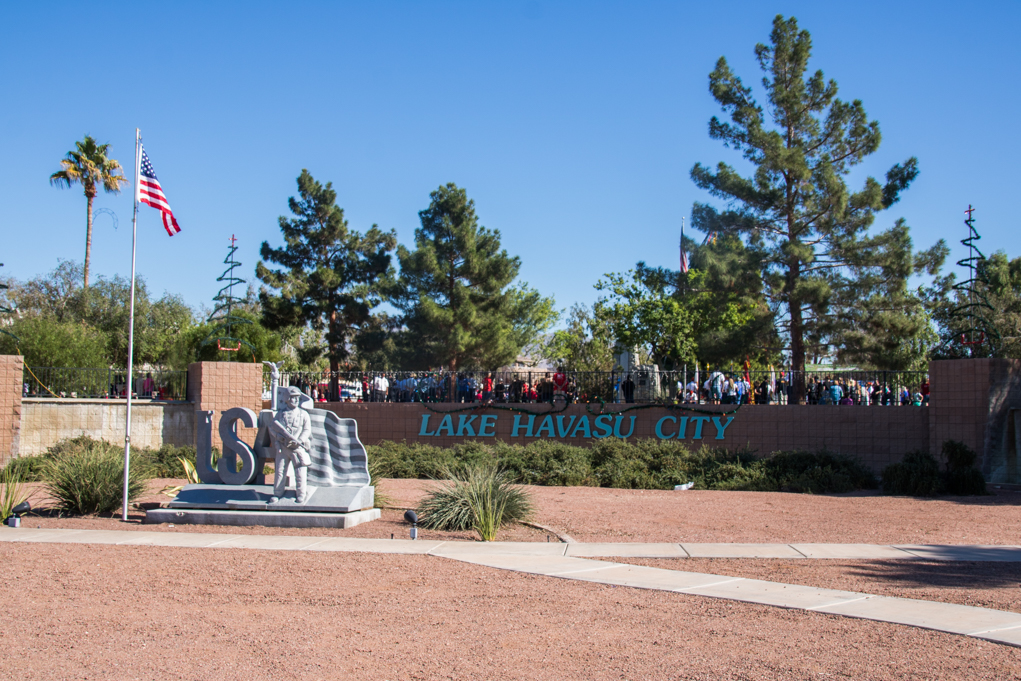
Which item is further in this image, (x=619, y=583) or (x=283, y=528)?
(x=283, y=528)

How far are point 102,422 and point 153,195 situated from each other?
11969 mm

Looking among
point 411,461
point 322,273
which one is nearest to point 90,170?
point 322,273

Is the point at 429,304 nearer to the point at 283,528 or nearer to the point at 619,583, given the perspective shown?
the point at 283,528

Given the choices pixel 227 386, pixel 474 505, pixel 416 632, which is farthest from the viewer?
pixel 227 386

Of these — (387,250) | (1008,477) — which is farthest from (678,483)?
(387,250)

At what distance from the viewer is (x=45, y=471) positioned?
14.6m

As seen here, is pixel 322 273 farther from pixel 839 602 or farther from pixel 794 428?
pixel 839 602

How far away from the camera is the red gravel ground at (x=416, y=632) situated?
19.3 ft

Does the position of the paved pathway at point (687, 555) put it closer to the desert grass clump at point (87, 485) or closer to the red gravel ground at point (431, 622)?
the red gravel ground at point (431, 622)

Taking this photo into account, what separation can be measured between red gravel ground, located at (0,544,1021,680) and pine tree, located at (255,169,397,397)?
101 ft

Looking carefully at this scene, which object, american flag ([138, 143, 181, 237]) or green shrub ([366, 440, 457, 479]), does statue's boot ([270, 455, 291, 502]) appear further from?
green shrub ([366, 440, 457, 479])


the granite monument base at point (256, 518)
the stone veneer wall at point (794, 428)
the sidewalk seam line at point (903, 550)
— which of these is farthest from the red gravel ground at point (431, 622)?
the stone veneer wall at point (794, 428)

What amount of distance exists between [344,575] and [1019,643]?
6.08 m

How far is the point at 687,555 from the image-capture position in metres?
10.1
